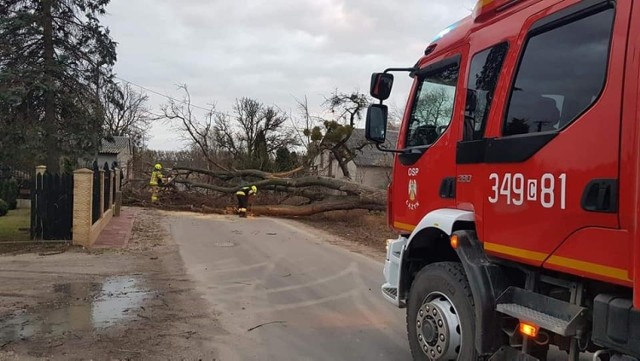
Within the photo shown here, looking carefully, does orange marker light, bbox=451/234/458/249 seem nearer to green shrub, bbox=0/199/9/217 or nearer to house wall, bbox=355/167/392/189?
green shrub, bbox=0/199/9/217

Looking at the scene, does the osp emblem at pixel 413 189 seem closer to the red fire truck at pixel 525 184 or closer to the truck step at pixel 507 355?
the red fire truck at pixel 525 184

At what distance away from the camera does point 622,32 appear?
2.75 metres

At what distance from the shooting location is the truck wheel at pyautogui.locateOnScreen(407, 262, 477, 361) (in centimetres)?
374

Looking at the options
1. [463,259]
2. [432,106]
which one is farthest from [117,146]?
[463,259]

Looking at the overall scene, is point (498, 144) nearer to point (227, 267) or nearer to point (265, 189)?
point (227, 267)

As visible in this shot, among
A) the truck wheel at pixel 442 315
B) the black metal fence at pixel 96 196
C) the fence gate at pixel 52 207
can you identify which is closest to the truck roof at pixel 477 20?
the truck wheel at pixel 442 315

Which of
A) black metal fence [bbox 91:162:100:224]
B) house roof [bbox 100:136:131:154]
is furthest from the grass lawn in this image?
house roof [bbox 100:136:131:154]

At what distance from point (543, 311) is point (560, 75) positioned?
1433 mm

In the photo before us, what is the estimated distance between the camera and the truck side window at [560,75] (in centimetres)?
292

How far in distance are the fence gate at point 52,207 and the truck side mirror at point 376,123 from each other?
9592mm

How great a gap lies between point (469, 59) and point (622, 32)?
4.92 feet

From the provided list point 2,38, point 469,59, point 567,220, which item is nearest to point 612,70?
point 567,220

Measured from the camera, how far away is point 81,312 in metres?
6.69

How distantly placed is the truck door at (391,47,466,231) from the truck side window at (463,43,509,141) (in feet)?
0.42
